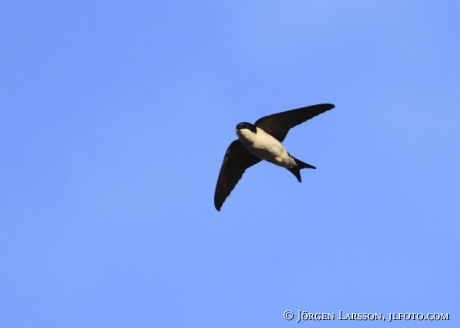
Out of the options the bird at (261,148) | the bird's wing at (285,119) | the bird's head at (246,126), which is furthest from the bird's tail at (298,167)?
the bird's head at (246,126)

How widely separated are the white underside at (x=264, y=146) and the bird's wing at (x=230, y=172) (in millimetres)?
1259

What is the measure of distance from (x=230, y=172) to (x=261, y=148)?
200cm

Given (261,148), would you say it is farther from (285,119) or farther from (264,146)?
(285,119)

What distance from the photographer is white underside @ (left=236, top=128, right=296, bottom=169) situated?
14.1 meters

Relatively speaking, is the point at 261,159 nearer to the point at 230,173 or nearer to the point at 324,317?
the point at 230,173

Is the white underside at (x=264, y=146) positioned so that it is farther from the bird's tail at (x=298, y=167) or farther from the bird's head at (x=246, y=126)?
the bird's tail at (x=298, y=167)

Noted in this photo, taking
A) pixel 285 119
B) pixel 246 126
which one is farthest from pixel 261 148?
pixel 285 119

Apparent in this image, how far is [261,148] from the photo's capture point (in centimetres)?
1415

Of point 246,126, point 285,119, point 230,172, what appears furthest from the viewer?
point 230,172

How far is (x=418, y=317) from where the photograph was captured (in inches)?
488

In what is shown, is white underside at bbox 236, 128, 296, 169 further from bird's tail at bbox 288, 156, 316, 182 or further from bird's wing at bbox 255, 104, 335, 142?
bird's tail at bbox 288, 156, 316, 182

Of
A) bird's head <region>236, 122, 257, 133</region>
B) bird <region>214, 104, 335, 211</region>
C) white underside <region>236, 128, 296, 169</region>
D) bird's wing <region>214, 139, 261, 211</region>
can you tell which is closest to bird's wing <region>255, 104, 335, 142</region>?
bird <region>214, 104, 335, 211</region>

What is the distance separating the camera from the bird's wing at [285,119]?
14.6 metres

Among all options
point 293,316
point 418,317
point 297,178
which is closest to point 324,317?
point 293,316
